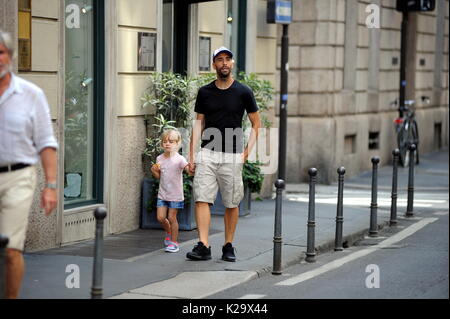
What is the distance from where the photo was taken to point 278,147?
17.0 m

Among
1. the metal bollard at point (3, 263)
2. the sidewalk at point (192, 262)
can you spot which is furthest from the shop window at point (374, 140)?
the metal bollard at point (3, 263)

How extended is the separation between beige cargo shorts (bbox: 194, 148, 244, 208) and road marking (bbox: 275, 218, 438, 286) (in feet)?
3.49

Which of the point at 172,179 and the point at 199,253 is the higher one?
the point at 172,179

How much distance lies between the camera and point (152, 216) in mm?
13133

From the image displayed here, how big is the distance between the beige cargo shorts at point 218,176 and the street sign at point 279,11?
6.03 metres

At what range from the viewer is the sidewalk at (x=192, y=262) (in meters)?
9.20

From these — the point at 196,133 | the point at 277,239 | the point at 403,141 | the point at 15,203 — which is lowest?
the point at 277,239

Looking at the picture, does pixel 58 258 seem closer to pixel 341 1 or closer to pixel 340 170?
pixel 340 170

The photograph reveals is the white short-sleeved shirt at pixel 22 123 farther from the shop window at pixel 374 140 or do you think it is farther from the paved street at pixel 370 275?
the shop window at pixel 374 140

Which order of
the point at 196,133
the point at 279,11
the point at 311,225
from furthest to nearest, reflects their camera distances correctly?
1. the point at 279,11
2. the point at 311,225
3. the point at 196,133

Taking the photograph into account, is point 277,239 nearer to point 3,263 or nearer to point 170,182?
point 170,182

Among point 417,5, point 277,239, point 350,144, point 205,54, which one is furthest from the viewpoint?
point 417,5

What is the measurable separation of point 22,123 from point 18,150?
187 mm

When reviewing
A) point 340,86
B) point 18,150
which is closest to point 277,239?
point 18,150
